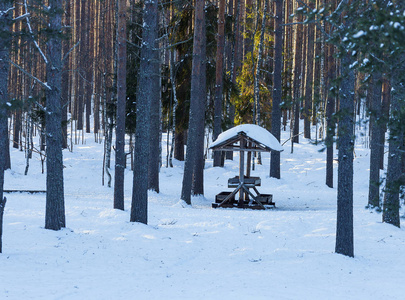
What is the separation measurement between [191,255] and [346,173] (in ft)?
11.7

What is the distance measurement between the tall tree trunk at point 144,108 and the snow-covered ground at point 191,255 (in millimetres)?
577

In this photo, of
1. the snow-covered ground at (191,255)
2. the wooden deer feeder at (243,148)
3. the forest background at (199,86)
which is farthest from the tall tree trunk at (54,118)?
the wooden deer feeder at (243,148)

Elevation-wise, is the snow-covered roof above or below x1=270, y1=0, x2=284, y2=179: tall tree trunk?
below

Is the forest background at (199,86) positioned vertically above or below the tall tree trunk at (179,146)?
above

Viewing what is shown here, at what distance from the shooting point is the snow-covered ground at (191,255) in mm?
7184

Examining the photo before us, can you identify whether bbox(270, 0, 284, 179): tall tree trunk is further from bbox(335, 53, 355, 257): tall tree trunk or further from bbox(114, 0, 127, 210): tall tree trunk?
bbox(335, 53, 355, 257): tall tree trunk

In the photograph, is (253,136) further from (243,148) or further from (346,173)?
(346,173)

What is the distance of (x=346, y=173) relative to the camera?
29.2ft

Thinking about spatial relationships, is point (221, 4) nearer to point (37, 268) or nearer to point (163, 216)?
point (163, 216)

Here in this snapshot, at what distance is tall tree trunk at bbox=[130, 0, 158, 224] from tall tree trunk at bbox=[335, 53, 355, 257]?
4.57 m

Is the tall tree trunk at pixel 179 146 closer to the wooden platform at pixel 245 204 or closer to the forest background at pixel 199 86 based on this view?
the forest background at pixel 199 86

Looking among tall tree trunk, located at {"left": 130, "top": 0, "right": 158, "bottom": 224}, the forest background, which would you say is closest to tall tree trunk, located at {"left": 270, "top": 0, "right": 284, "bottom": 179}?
the forest background

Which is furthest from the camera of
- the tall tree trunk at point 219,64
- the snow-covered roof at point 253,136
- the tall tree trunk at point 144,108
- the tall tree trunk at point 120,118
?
the tall tree trunk at point 219,64

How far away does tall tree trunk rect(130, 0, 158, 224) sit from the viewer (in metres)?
11.0
